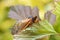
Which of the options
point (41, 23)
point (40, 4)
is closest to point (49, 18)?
point (41, 23)

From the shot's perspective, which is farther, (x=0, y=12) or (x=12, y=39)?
(x=0, y=12)

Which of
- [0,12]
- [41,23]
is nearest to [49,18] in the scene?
[41,23]

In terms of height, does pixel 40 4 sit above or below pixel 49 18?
below

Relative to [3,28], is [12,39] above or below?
above

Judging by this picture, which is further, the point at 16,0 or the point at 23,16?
the point at 16,0

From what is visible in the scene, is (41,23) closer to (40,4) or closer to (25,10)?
(25,10)

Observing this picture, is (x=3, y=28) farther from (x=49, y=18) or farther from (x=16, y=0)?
(x=49, y=18)

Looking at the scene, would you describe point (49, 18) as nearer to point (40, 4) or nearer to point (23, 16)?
point (23, 16)

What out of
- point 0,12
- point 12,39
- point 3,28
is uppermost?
point 12,39
